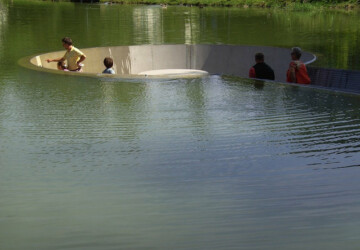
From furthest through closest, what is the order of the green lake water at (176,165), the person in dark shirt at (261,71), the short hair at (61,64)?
the short hair at (61,64) < the person in dark shirt at (261,71) < the green lake water at (176,165)

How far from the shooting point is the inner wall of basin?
13.0 m

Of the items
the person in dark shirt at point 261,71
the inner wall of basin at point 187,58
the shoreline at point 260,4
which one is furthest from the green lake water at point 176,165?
the shoreline at point 260,4

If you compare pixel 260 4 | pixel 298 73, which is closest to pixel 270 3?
pixel 260 4

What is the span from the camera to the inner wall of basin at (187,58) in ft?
42.7

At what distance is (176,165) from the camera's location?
4.99m

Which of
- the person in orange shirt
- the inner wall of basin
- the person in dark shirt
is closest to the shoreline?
the inner wall of basin

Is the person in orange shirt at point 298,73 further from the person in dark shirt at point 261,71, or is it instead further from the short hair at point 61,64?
the short hair at point 61,64

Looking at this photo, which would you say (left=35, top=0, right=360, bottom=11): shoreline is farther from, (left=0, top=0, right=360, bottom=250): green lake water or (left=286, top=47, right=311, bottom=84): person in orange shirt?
(left=0, top=0, right=360, bottom=250): green lake water

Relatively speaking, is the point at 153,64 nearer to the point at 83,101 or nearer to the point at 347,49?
the point at 347,49

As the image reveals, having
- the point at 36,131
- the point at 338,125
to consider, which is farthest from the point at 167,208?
the point at 338,125

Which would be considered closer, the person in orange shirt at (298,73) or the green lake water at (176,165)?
the green lake water at (176,165)

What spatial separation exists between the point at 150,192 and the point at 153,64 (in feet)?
31.9

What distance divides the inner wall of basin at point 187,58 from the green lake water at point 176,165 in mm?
4053

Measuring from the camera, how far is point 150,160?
511cm
